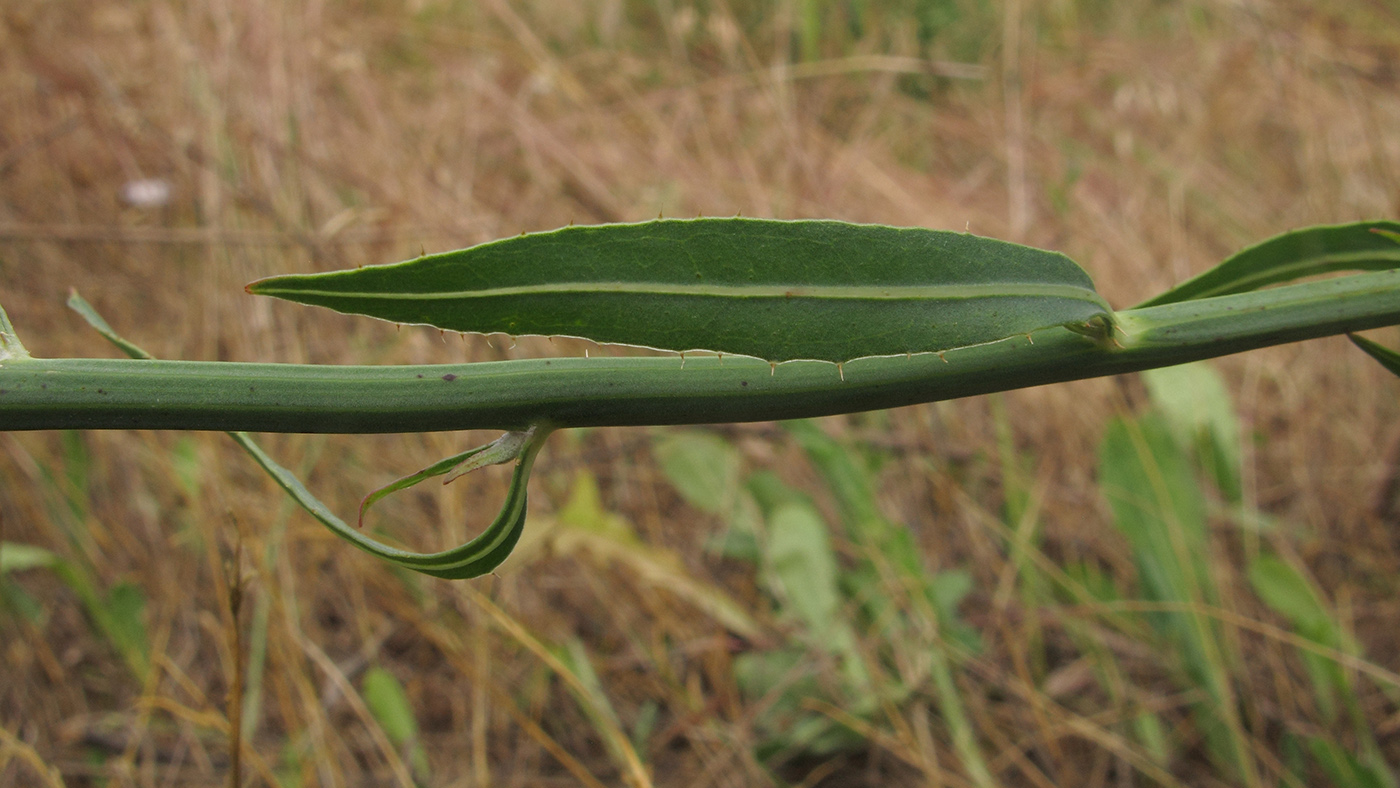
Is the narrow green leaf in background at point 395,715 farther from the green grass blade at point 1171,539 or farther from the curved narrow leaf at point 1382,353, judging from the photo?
the curved narrow leaf at point 1382,353

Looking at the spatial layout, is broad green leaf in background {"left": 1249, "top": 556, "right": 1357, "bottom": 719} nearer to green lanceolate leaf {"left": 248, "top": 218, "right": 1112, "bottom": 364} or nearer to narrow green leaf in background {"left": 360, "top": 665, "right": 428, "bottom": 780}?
green lanceolate leaf {"left": 248, "top": 218, "right": 1112, "bottom": 364}

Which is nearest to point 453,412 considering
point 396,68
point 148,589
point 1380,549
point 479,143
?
point 148,589

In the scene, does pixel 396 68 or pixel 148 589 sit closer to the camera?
pixel 148 589

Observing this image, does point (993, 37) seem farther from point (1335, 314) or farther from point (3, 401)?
point (3, 401)

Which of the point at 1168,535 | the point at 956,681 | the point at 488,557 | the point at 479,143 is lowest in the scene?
the point at 956,681

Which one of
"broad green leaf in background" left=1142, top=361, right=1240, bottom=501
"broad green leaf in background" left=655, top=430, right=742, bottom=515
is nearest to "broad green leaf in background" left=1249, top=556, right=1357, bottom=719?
"broad green leaf in background" left=1142, top=361, right=1240, bottom=501

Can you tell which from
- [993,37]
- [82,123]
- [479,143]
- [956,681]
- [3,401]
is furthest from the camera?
[993,37]

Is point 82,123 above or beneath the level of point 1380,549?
above
